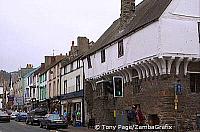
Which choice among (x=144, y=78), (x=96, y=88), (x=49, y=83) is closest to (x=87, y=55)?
(x=96, y=88)

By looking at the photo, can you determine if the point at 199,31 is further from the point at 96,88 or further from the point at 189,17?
the point at 96,88

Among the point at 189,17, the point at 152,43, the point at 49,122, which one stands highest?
the point at 189,17

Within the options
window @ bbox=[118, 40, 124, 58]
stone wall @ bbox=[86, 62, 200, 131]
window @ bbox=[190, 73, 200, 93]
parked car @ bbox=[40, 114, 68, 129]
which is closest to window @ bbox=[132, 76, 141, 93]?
stone wall @ bbox=[86, 62, 200, 131]

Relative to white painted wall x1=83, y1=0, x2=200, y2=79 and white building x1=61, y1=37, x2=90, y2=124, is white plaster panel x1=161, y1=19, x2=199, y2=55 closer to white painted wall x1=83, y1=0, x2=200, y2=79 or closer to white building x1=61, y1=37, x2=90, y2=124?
white painted wall x1=83, y1=0, x2=200, y2=79

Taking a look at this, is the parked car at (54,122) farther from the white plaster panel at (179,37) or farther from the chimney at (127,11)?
the white plaster panel at (179,37)

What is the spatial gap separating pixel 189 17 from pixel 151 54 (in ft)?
10.8

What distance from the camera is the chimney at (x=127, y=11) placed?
3186 centimetres

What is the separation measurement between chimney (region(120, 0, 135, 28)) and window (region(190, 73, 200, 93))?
29.0 ft

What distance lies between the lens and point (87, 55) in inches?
1497

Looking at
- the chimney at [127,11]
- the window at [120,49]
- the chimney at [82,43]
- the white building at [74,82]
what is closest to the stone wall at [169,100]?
the window at [120,49]

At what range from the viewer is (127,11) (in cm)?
3219

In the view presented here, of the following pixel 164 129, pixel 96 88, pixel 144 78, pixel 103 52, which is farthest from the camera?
pixel 96 88

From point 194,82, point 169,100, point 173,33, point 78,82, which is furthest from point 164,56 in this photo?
point 78,82

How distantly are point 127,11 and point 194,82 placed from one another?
998 cm
